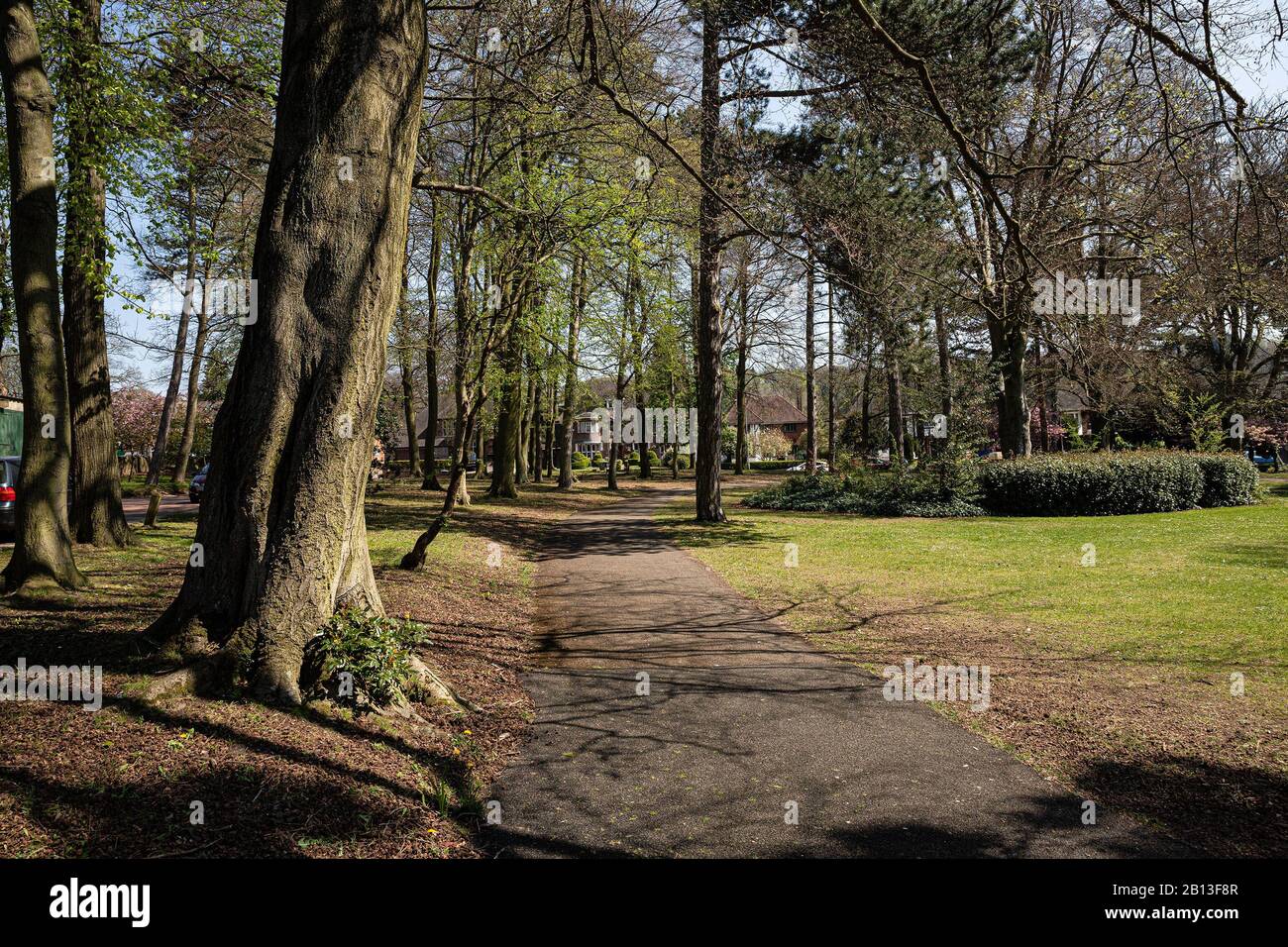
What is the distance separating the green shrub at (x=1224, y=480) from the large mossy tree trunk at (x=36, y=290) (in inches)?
1084

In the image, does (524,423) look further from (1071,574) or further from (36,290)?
(36,290)

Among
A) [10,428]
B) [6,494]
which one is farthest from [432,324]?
[10,428]

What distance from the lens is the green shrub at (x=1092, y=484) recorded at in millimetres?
21516

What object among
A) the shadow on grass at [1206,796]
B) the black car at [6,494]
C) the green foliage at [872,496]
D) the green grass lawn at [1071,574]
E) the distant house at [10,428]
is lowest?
the shadow on grass at [1206,796]

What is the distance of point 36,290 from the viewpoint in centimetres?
822

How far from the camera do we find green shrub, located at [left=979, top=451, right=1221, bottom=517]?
70.6 feet

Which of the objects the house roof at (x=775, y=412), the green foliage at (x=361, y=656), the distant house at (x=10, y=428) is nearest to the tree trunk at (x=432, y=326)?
the green foliage at (x=361, y=656)

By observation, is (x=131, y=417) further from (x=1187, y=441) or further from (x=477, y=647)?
(x=1187, y=441)

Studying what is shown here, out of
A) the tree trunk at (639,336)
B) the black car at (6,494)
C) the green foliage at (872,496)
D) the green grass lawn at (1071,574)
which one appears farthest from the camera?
the green foliage at (872,496)

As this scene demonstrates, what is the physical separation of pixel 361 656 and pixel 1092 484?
72.0 feet

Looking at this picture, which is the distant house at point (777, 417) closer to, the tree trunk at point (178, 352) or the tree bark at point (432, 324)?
the tree bark at point (432, 324)

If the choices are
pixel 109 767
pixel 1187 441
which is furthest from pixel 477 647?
pixel 1187 441

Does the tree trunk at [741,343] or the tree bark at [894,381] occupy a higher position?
the tree trunk at [741,343]
